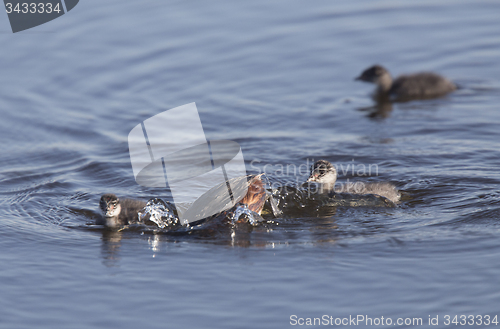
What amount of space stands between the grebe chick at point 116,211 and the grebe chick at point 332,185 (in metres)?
1.83

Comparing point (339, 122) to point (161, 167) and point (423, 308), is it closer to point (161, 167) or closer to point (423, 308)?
point (161, 167)

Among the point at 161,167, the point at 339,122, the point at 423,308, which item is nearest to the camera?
the point at 423,308

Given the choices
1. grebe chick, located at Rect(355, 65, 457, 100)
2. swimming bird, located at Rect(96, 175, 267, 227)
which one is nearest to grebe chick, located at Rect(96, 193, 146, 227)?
swimming bird, located at Rect(96, 175, 267, 227)

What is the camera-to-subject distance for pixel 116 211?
5.63 metres

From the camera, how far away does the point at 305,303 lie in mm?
4219

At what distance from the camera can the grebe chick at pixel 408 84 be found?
948 centimetres

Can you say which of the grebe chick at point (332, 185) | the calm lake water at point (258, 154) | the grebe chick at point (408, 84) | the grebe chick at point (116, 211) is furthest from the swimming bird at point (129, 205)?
the grebe chick at point (408, 84)

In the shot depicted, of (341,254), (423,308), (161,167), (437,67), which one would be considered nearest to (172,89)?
(161,167)

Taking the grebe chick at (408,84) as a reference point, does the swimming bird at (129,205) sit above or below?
below

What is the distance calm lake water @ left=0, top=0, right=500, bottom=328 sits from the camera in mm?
4332

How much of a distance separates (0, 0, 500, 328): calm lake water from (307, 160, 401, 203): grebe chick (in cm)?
24

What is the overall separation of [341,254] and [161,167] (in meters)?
3.14

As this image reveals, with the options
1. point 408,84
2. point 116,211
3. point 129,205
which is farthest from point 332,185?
point 408,84

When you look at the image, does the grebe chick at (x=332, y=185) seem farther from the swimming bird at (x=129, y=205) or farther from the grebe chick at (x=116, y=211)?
the grebe chick at (x=116, y=211)
